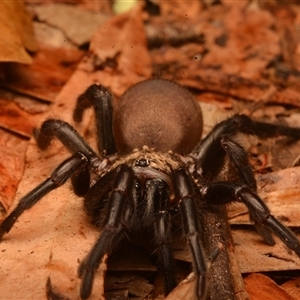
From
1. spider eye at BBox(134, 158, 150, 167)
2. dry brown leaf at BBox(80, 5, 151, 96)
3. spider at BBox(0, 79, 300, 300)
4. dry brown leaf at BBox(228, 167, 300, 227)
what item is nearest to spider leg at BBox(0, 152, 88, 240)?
spider at BBox(0, 79, 300, 300)

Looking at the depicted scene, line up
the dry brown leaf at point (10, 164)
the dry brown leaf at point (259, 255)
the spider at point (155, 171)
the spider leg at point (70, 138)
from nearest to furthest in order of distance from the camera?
the spider at point (155, 171)
the dry brown leaf at point (259, 255)
the dry brown leaf at point (10, 164)
the spider leg at point (70, 138)

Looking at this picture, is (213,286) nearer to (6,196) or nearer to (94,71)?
(6,196)

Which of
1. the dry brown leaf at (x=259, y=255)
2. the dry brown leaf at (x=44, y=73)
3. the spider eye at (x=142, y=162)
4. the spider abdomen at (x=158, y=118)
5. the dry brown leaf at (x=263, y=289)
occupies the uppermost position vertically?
the dry brown leaf at (x=44, y=73)

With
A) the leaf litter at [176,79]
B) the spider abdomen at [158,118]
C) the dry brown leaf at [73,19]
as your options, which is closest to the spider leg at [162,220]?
the leaf litter at [176,79]

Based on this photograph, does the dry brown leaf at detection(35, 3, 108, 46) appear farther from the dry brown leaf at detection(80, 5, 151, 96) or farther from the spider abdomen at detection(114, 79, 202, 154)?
the spider abdomen at detection(114, 79, 202, 154)

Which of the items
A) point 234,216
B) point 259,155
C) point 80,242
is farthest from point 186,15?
point 80,242

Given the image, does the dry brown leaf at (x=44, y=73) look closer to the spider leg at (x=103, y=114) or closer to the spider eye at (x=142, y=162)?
the spider leg at (x=103, y=114)

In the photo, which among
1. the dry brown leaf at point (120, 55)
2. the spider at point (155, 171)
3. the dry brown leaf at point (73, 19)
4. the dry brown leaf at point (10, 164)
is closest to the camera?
the spider at point (155, 171)

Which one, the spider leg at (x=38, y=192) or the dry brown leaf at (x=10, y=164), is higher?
the dry brown leaf at (x=10, y=164)
